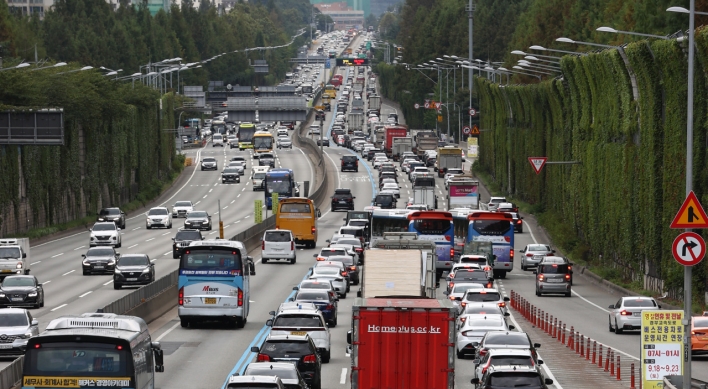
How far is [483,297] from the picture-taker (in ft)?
140

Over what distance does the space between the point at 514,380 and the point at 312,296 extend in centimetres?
1927

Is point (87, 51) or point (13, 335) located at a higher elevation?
point (87, 51)

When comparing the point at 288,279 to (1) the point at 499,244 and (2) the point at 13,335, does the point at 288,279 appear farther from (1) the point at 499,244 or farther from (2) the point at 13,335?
(2) the point at 13,335

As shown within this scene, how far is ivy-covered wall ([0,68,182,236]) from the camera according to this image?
86562mm

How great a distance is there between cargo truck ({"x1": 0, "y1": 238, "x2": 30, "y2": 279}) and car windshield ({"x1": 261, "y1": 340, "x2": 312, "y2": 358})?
100ft

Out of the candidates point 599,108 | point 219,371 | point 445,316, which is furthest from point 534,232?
point 445,316

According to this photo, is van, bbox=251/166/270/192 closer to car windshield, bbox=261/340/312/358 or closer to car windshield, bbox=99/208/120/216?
car windshield, bbox=99/208/120/216

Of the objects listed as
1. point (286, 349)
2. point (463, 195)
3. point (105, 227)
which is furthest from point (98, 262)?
point (463, 195)

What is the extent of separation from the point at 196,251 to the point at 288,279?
65.7 feet

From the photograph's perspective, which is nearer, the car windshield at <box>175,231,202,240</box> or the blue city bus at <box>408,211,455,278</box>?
the blue city bus at <box>408,211,455,278</box>

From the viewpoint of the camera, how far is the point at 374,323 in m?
25.2

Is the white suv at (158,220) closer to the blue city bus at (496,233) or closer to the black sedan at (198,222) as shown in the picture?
the black sedan at (198,222)

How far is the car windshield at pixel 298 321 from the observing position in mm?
34625

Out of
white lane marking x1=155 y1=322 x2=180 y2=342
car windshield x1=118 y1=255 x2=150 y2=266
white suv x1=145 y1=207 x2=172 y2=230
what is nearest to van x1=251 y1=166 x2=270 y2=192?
white suv x1=145 y1=207 x2=172 y2=230
